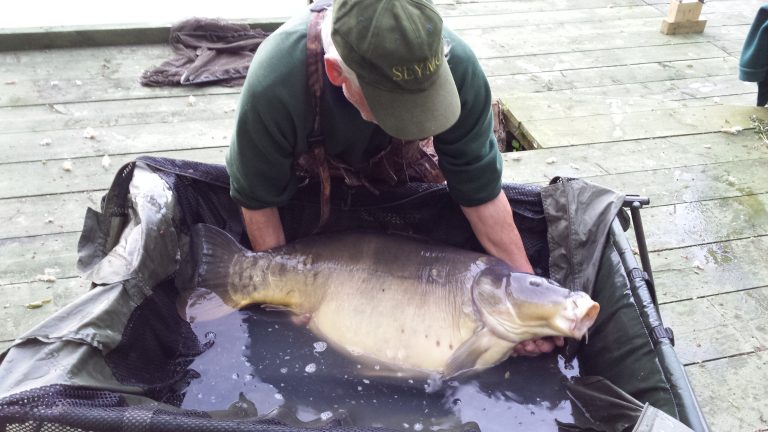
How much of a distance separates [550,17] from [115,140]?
2.85 meters

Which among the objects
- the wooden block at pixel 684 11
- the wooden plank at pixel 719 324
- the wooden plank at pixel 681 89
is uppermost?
the wooden block at pixel 684 11

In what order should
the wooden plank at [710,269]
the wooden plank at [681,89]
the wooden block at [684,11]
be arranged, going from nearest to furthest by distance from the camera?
1. the wooden plank at [710,269]
2. the wooden plank at [681,89]
3. the wooden block at [684,11]

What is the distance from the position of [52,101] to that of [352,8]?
2.29m

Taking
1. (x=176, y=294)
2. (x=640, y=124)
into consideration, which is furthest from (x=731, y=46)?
(x=176, y=294)

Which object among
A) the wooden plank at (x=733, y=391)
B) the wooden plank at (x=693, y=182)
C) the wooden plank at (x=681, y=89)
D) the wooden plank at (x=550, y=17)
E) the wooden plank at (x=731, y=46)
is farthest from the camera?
the wooden plank at (x=550, y=17)

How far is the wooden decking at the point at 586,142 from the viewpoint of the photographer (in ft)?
6.94

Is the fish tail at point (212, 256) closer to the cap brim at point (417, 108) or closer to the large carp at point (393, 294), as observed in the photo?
the large carp at point (393, 294)

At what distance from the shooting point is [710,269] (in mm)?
2326

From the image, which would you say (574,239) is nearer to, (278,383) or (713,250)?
(713,250)

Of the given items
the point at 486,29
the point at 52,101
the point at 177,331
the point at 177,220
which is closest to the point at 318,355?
the point at 177,331

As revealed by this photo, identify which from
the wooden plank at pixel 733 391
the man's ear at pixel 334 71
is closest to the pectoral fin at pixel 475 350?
the wooden plank at pixel 733 391

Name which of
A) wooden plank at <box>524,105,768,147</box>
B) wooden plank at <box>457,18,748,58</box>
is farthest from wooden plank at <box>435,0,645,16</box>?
wooden plank at <box>524,105,768,147</box>

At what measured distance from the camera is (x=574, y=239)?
6.39 ft

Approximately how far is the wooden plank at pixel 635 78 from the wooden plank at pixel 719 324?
1.50m
